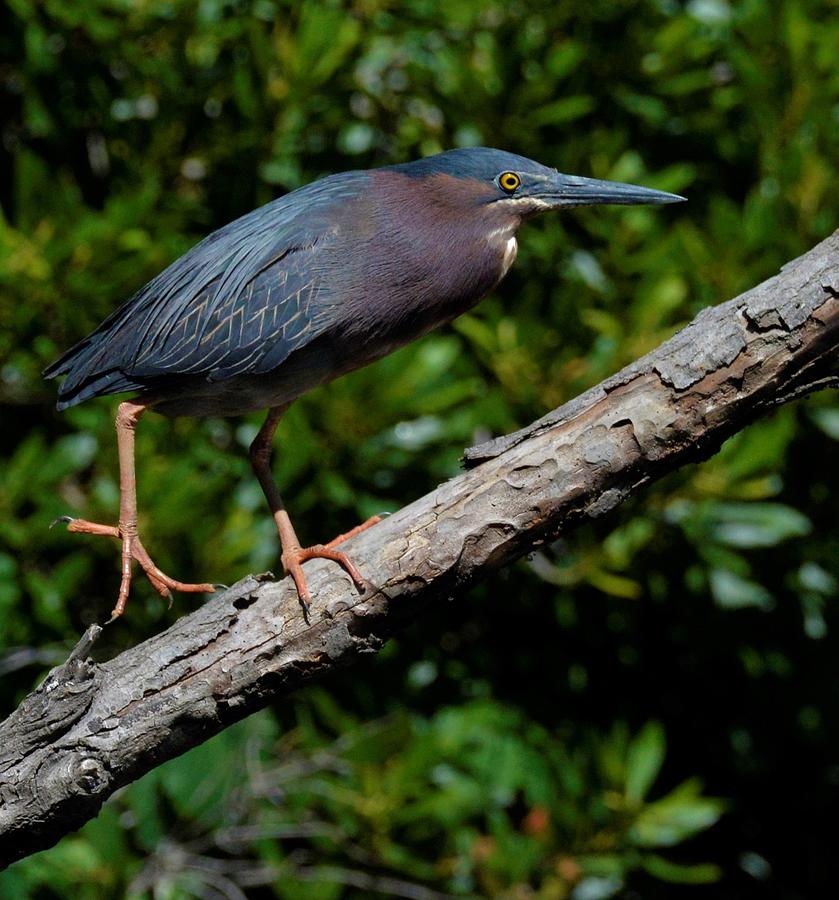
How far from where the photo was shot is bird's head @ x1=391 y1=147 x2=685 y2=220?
3.14m

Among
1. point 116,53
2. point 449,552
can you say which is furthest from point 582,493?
point 116,53

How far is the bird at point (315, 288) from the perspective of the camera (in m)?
3.01

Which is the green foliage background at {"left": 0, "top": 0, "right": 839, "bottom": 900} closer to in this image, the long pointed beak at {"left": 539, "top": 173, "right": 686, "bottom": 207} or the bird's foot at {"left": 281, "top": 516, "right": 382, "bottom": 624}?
the long pointed beak at {"left": 539, "top": 173, "right": 686, "bottom": 207}

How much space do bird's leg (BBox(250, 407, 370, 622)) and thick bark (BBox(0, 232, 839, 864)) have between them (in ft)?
0.07

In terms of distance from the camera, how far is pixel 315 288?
3.01 meters

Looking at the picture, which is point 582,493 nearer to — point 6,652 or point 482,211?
point 482,211

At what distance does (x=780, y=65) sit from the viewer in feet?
13.6

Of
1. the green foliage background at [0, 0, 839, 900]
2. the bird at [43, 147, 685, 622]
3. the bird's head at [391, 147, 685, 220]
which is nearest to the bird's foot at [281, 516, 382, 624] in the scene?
the bird at [43, 147, 685, 622]

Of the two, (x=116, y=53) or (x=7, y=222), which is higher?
(x=116, y=53)

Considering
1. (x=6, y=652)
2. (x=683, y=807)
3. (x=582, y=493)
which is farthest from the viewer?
(x=683, y=807)

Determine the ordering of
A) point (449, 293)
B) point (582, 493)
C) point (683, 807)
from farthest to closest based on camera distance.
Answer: point (683, 807), point (449, 293), point (582, 493)

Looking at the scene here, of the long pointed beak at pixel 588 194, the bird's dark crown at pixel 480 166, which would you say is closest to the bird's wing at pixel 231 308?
the bird's dark crown at pixel 480 166

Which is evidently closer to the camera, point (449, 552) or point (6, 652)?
point (449, 552)

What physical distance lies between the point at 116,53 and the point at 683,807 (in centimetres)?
291
